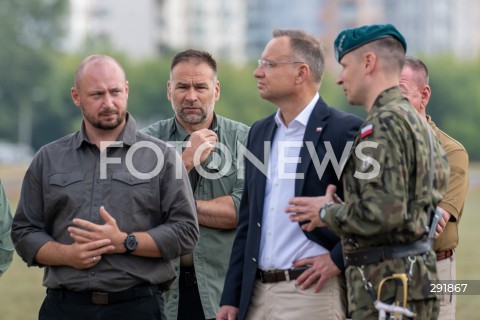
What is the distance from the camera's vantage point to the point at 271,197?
245 inches

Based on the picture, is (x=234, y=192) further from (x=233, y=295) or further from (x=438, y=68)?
(x=438, y=68)

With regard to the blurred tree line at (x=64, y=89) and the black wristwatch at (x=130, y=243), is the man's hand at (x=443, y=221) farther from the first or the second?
the blurred tree line at (x=64, y=89)

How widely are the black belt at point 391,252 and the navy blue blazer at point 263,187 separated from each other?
559 mm

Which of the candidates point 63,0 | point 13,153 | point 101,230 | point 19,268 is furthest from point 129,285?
point 63,0

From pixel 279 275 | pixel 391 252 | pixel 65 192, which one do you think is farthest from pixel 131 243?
pixel 391 252

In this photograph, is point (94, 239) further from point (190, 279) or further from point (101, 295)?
point (190, 279)

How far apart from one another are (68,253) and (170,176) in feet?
2.33

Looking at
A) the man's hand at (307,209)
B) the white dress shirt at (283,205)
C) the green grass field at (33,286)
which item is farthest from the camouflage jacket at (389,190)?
the green grass field at (33,286)

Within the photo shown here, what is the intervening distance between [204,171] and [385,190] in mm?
2680

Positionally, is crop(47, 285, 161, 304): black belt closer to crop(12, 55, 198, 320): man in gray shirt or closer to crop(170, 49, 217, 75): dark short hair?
crop(12, 55, 198, 320): man in gray shirt

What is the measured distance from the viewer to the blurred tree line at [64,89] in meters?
93.8

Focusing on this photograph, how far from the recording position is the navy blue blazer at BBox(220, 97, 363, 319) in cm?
608

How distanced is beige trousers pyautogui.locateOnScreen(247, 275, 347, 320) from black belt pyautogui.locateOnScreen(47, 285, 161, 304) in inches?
27.0

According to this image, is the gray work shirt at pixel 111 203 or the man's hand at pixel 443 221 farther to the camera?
the man's hand at pixel 443 221
